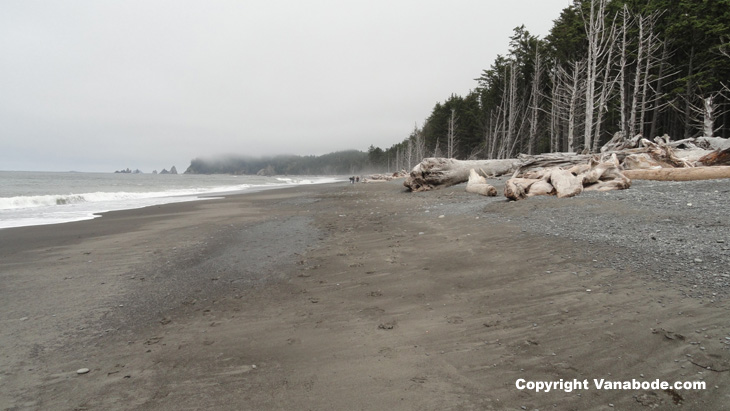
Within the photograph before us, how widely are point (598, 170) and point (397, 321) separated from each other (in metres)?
8.57

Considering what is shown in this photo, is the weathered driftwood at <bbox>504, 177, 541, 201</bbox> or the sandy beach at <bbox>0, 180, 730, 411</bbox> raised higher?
the weathered driftwood at <bbox>504, 177, 541, 201</bbox>

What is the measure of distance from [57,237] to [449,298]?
10401 millimetres

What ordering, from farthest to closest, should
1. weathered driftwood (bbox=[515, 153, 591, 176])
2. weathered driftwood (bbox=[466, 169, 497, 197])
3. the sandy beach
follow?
weathered driftwood (bbox=[515, 153, 591, 176]), weathered driftwood (bbox=[466, 169, 497, 197]), the sandy beach

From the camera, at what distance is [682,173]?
28.2ft

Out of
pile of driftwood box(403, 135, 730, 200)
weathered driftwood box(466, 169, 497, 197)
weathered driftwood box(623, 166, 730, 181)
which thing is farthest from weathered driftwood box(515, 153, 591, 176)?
weathered driftwood box(623, 166, 730, 181)

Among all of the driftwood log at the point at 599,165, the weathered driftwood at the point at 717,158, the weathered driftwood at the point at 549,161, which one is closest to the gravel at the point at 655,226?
the driftwood log at the point at 599,165

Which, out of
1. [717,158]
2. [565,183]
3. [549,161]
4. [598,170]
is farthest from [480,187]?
[717,158]

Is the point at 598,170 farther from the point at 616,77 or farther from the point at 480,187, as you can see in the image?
the point at 616,77

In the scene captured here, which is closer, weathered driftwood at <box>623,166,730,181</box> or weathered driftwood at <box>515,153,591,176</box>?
weathered driftwood at <box>623,166,730,181</box>

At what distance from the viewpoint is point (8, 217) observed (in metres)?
12.7

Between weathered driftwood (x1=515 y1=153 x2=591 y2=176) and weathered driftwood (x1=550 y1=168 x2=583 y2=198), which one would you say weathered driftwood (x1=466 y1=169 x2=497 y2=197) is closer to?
weathered driftwood (x1=515 y1=153 x2=591 y2=176)

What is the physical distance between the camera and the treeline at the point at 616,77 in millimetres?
19281

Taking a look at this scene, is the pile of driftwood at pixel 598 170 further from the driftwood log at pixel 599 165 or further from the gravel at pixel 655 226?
the gravel at pixel 655 226

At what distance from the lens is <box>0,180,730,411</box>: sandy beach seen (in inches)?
91.0
